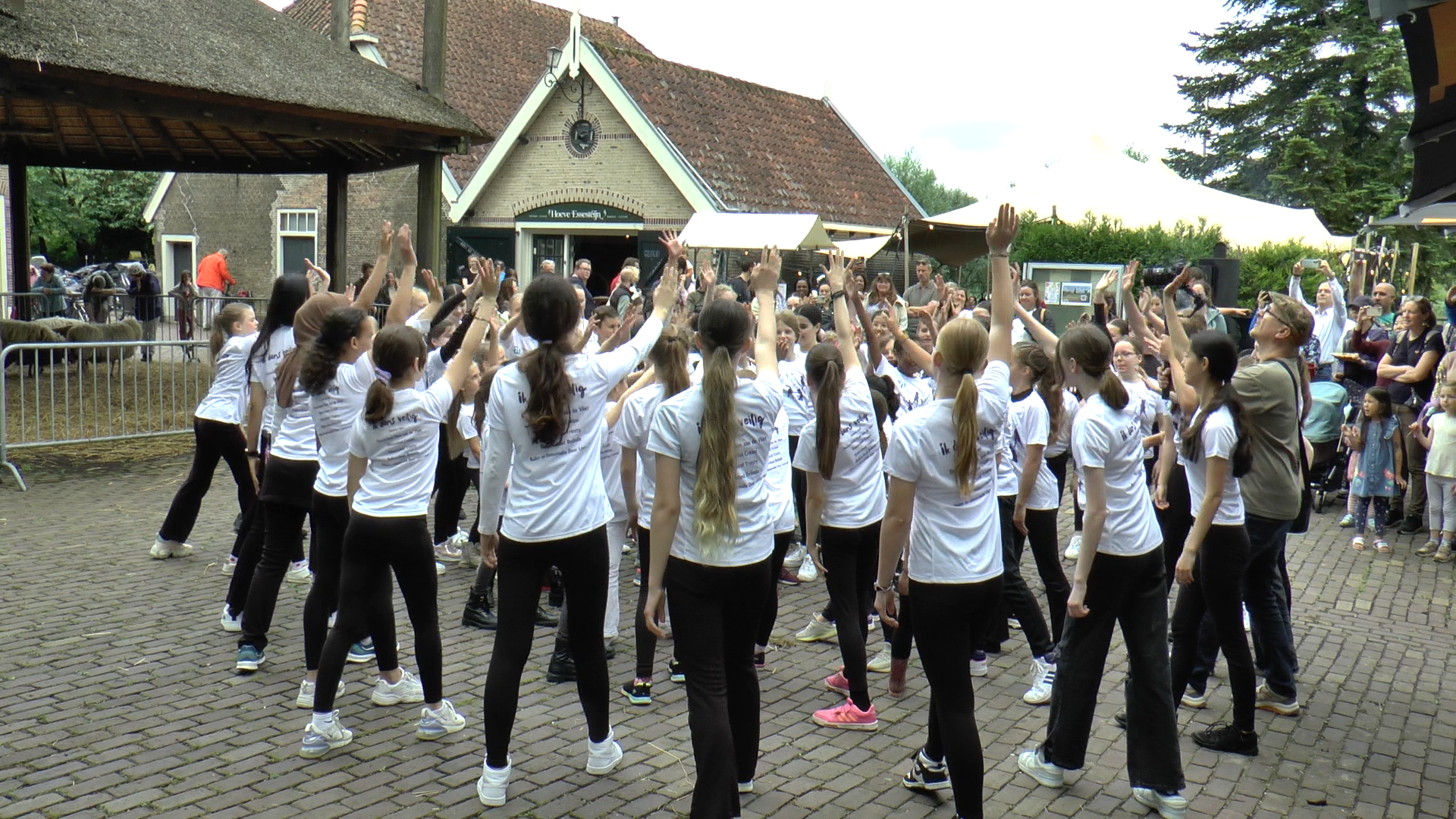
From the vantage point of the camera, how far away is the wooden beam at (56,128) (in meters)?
13.6

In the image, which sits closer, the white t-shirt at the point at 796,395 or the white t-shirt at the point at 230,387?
the white t-shirt at the point at 796,395

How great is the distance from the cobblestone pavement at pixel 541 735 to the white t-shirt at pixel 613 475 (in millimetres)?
852

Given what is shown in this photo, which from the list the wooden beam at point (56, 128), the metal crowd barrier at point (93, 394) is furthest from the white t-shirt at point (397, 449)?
the wooden beam at point (56, 128)

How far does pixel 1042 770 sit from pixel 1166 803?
0.51 metres

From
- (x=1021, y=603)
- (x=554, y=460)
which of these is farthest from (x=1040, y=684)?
(x=554, y=460)

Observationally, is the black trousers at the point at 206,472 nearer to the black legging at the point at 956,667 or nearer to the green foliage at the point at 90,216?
the black legging at the point at 956,667

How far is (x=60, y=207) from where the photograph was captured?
131ft

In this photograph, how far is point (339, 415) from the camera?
5363mm

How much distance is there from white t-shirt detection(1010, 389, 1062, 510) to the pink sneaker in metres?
1.37

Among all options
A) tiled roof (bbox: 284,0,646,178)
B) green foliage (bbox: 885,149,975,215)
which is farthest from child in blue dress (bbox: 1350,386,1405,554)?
green foliage (bbox: 885,149,975,215)

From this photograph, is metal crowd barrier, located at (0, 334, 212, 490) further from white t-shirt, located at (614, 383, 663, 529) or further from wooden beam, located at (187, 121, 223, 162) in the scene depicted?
white t-shirt, located at (614, 383, 663, 529)

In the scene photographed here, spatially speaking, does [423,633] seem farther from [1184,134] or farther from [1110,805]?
[1184,134]

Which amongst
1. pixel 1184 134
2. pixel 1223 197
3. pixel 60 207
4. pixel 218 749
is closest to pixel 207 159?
pixel 218 749

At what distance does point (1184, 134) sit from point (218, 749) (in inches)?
1513
